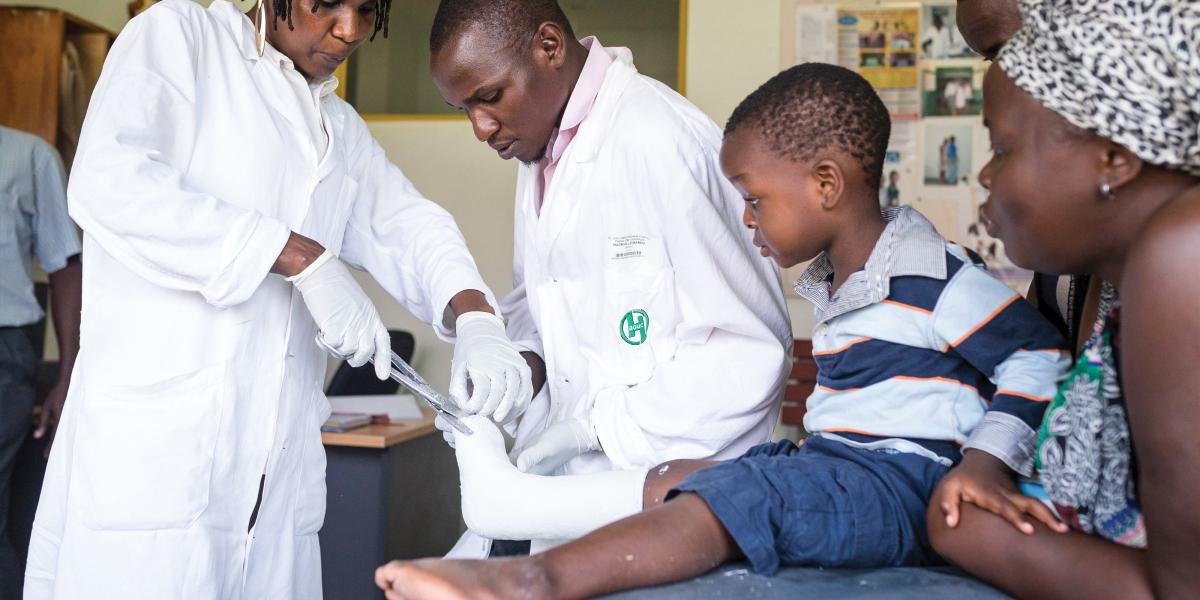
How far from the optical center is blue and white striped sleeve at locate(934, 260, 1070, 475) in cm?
94

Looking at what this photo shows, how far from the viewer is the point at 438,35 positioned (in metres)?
1.39

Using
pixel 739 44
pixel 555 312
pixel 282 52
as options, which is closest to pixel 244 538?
pixel 555 312

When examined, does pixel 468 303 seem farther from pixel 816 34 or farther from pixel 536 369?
pixel 816 34

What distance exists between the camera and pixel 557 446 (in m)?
1.24

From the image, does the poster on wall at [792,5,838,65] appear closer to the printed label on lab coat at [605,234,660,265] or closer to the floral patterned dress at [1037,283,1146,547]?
the printed label on lab coat at [605,234,660,265]

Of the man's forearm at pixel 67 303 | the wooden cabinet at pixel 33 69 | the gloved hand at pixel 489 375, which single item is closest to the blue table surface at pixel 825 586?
the gloved hand at pixel 489 375

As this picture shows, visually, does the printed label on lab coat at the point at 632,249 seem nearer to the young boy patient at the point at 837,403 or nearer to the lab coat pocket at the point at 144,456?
the young boy patient at the point at 837,403

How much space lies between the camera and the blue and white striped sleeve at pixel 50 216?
2553 millimetres

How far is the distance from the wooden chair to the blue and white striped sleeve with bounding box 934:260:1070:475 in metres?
1.82

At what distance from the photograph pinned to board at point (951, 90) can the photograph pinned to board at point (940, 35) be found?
38mm

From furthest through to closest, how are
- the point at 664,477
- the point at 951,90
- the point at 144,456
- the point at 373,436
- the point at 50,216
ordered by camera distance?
the point at 951,90, the point at 50,216, the point at 373,436, the point at 144,456, the point at 664,477

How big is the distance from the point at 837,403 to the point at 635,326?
30 cm

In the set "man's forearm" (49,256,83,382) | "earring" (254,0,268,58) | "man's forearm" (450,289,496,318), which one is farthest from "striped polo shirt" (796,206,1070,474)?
"man's forearm" (49,256,83,382)

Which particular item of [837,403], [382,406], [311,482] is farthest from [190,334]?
[382,406]
